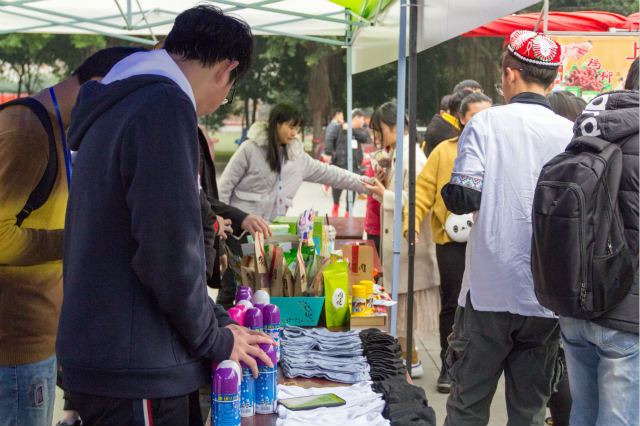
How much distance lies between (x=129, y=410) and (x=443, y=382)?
3.31 metres

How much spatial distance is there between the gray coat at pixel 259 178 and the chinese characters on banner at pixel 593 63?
1.91 metres

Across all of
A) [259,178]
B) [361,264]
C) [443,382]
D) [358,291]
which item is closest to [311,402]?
[358,291]

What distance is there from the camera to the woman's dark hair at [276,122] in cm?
459

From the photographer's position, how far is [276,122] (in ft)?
15.3

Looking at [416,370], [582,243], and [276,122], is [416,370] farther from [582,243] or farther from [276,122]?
[582,243]

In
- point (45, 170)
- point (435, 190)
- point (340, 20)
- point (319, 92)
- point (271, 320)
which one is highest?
point (319, 92)

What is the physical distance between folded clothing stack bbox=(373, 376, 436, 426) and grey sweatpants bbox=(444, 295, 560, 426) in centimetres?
73

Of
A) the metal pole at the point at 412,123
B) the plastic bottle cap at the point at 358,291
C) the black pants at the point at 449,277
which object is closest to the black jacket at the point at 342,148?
the black pants at the point at 449,277

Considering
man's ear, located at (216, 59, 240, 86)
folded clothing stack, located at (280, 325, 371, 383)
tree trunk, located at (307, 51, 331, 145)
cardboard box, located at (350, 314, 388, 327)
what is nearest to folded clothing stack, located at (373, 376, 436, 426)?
folded clothing stack, located at (280, 325, 371, 383)

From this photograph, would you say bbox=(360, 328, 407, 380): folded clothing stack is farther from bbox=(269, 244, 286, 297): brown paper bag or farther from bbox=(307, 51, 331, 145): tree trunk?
bbox=(307, 51, 331, 145): tree trunk

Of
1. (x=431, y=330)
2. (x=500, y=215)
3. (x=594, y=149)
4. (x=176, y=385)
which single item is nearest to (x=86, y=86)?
(x=176, y=385)

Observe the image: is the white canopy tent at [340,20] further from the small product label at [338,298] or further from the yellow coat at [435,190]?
the small product label at [338,298]

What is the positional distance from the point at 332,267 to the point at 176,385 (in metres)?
1.44

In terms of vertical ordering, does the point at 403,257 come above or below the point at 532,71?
below
